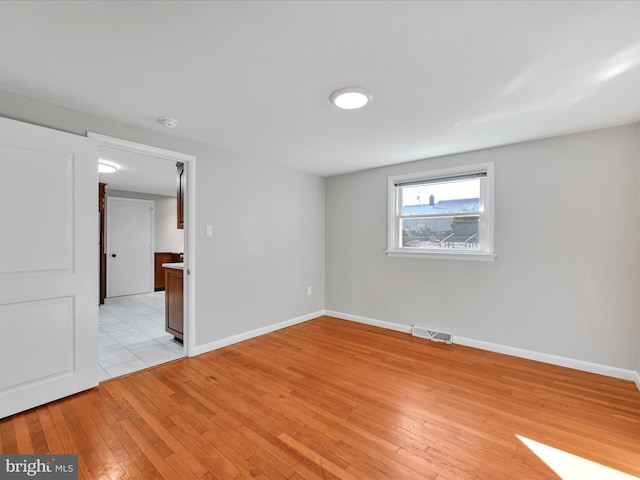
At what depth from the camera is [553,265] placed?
290 cm

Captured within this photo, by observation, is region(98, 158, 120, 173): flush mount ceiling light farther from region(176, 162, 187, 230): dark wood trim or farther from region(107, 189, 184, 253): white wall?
region(107, 189, 184, 253): white wall

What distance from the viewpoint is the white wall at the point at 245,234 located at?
2859 millimetres

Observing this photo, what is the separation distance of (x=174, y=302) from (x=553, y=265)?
4138 mm

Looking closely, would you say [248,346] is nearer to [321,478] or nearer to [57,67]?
[321,478]

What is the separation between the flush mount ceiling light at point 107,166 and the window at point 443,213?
12.9 ft

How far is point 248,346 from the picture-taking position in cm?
340

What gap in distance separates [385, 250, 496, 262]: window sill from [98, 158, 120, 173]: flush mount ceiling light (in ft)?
13.3

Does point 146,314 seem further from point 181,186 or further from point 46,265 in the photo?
point 46,265

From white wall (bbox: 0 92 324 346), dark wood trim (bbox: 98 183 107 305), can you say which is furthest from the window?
dark wood trim (bbox: 98 183 107 305)

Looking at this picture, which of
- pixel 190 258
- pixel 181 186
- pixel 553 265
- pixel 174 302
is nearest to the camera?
pixel 553 265

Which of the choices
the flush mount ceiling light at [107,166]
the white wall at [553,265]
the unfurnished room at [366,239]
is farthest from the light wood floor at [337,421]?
the flush mount ceiling light at [107,166]

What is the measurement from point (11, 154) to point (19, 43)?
2.71 ft

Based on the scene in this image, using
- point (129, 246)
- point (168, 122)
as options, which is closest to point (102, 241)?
point (129, 246)

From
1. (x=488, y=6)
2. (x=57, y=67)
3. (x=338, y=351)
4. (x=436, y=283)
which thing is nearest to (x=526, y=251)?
(x=436, y=283)
